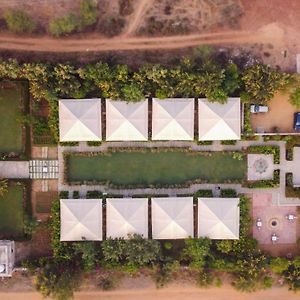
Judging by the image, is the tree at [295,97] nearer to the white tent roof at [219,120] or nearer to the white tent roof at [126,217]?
the white tent roof at [219,120]

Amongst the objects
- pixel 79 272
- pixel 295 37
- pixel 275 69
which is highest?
pixel 295 37

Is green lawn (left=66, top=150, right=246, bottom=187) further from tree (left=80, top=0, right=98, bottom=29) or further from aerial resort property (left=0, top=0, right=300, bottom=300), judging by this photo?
tree (left=80, top=0, right=98, bottom=29)

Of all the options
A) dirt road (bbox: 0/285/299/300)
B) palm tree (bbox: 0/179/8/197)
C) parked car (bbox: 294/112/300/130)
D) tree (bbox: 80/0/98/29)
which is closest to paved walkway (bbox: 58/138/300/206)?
parked car (bbox: 294/112/300/130)

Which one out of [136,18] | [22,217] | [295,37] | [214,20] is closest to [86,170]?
[22,217]

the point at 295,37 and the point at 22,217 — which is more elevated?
the point at 295,37

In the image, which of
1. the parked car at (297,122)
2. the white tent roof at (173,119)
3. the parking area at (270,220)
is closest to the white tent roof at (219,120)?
the white tent roof at (173,119)

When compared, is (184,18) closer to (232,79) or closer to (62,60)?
(232,79)
